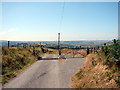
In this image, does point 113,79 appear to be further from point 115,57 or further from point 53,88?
point 53,88

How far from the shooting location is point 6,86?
32.2 ft

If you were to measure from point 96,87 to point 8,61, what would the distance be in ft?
40.4

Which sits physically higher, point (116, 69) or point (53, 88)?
point (116, 69)

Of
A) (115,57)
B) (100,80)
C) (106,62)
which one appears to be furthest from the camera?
(106,62)

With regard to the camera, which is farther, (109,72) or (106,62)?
(106,62)

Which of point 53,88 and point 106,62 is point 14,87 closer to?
point 53,88

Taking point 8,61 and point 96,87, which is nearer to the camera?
point 96,87

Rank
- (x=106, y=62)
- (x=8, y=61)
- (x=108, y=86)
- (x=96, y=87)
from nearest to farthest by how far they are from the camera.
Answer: (x=108, y=86)
(x=96, y=87)
(x=106, y=62)
(x=8, y=61)

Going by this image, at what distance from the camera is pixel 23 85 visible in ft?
32.3

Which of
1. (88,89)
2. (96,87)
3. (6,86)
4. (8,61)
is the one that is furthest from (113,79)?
(8,61)

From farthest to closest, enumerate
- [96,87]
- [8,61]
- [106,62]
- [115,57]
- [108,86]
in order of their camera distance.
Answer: [8,61], [106,62], [115,57], [96,87], [108,86]

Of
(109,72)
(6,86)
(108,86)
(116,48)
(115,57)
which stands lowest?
(6,86)

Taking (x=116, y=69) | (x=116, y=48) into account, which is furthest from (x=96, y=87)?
(x=116, y=48)

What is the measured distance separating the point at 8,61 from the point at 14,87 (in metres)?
7.54
